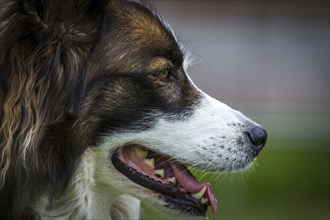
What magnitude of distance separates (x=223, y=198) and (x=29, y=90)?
407 centimetres

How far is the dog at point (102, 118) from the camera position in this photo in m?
3.96

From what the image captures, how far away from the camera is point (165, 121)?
4.24 meters

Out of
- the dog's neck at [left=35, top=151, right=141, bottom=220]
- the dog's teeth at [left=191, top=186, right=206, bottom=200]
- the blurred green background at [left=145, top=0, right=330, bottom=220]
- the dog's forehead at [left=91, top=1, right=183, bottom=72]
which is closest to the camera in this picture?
the dog's neck at [left=35, top=151, right=141, bottom=220]

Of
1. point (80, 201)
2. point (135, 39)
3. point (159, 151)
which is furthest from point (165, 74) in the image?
point (80, 201)

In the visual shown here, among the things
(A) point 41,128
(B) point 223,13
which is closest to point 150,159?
(A) point 41,128

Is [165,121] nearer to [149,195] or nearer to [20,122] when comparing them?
[149,195]

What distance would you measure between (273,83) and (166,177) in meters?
8.88

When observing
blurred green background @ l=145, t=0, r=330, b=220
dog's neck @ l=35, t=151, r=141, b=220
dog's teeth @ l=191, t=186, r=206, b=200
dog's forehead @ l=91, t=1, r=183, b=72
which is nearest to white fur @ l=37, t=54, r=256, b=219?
dog's neck @ l=35, t=151, r=141, b=220

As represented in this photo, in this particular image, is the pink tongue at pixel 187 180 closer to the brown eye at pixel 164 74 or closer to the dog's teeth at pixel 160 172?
the dog's teeth at pixel 160 172

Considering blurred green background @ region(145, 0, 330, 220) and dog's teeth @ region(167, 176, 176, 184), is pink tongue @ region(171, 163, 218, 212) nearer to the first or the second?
dog's teeth @ region(167, 176, 176, 184)

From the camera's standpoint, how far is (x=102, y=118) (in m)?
4.14

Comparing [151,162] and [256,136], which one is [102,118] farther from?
[256,136]

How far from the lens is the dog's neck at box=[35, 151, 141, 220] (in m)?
4.11

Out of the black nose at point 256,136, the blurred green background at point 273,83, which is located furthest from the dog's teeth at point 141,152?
the blurred green background at point 273,83
